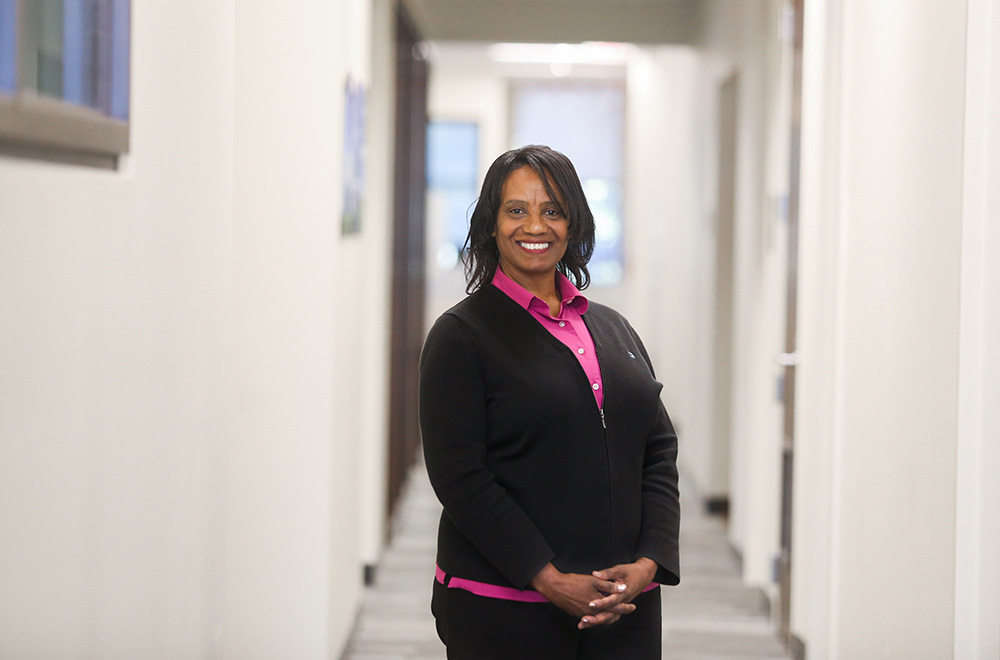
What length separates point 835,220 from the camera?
315 cm

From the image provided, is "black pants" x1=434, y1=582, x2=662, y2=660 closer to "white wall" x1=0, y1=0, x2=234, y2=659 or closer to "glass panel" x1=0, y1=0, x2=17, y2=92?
"white wall" x1=0, y1=0, x2=234, y2=659

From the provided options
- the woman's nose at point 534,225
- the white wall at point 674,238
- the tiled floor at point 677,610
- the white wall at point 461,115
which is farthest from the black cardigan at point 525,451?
the white wall at point 461,115

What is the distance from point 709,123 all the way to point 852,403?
346cm

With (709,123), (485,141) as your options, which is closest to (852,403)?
(709,123)

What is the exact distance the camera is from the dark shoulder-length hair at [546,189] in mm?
1745

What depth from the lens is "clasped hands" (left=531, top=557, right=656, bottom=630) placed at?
5.50 ft

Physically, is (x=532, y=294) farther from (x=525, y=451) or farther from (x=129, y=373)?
(x=129, y=373)

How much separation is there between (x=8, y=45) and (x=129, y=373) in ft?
2.26

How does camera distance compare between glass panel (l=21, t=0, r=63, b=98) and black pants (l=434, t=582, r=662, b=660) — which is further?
black pants (l=434, t=582, r=662, b=660)

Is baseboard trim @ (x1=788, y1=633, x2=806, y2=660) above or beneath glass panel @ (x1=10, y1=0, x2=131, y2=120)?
beneath

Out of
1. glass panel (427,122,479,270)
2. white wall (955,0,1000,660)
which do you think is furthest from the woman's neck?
glass panel (427,122,479,270)


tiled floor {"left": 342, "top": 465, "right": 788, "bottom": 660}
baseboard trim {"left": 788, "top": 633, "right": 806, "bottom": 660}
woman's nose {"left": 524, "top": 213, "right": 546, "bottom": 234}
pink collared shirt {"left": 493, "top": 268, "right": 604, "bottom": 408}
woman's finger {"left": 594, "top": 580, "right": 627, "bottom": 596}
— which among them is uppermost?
woman's nose {"left": 524, "top": 213, "right": 546, "bottom": 234}

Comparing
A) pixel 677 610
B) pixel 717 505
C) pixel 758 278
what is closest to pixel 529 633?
pixel 677 610

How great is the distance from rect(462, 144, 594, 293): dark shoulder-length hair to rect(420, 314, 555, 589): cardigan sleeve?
0.68 ft
